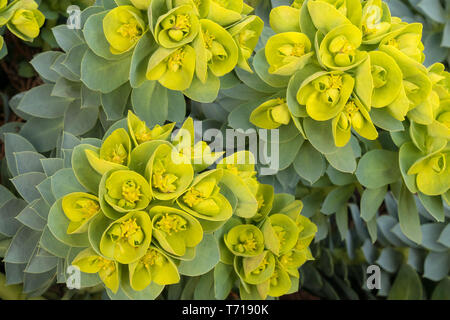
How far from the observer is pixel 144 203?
843 mm

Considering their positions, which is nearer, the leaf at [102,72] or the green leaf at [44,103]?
the leaf at [102,72]

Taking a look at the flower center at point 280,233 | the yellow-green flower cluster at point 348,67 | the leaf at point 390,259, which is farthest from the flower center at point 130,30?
the leaf at point 390,259

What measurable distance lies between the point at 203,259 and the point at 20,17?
26.8 inches

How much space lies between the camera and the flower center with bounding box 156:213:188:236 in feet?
2.77

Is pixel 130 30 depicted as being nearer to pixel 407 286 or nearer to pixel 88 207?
pixel 88 207

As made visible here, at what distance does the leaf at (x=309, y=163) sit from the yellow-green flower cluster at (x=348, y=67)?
149mm

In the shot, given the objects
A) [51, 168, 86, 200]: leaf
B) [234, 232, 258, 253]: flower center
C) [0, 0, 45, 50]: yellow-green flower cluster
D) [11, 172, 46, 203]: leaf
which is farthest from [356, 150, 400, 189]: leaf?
[0, 0, 45, 50]: yellow-green flower cluster

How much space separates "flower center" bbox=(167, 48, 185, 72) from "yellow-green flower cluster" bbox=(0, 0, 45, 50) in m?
0.39

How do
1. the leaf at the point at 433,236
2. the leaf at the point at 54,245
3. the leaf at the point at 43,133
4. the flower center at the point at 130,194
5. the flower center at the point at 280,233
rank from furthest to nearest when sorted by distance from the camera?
the leaf at the point at 433,236, the leaf at the point at 43,133, the flower center at the point at 280,233, the leaf at the point at 54,245, the flower center at the point at 130,194

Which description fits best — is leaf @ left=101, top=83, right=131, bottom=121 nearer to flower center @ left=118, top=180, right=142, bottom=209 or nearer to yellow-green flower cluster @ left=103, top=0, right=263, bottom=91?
yellow-green flower cluster @ left=103, top=0, right=263, bottom=91

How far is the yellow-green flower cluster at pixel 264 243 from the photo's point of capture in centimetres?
102

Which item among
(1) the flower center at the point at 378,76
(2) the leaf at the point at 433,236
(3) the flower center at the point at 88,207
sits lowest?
(2) the leaf at the point at 433,236

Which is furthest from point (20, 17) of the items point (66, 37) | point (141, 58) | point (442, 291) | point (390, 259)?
point (442, 291)

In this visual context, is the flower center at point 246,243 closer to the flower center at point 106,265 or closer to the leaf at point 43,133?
the flower center at point 106,265
